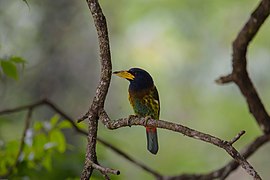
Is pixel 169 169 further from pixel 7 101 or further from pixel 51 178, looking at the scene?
pixel 51 178

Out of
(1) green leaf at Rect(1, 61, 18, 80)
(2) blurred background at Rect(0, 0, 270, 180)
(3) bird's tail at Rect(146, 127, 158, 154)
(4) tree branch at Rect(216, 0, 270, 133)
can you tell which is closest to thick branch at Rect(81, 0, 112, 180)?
(3) bird's tail at Rect(146, 127, 158, 154)

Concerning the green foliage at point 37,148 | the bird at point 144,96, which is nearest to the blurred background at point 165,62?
the green foliage at point 37,148

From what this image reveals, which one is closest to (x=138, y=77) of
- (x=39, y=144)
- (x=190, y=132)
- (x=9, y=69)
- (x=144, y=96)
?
(x=144, y=96)

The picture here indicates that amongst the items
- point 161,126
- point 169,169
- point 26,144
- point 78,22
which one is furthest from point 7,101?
point 161,126

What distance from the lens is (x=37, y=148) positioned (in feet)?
8.25

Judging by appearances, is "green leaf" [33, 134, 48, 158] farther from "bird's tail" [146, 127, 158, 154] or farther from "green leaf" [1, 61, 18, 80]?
"bird's tail" [146, 127, 158, 154]

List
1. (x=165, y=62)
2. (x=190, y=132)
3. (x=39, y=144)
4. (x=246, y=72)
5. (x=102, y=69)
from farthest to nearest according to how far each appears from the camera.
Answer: (x=165, y=62), (x=246, y=72), (x=39, y=144), (x=102, y=69), (x=190, y=132)

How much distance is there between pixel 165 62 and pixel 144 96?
4887mm

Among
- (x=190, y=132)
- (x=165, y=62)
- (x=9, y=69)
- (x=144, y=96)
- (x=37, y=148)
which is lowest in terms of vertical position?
(x=190, y=132)

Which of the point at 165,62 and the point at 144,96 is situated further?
the point at 165,62

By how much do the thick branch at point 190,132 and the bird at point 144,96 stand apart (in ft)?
0.32

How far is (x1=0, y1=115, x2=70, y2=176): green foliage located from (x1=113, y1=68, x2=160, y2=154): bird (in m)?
0.78

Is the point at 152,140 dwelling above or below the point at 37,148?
below

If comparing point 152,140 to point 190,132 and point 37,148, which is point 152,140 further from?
point 37,148
